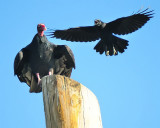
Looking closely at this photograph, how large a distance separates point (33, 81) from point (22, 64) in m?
0.30

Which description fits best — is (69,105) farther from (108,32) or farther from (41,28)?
(108,32)

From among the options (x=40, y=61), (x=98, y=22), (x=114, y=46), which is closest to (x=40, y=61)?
(x=40, y=61)

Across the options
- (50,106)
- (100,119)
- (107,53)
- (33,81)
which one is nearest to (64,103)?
(50,106)

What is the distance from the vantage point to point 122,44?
29.3ft

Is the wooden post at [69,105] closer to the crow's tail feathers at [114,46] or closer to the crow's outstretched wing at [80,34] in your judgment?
the crow's tail feathers at [114,46]

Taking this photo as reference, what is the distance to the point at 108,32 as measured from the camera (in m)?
9.17

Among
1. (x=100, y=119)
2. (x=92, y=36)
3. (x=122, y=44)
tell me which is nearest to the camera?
(x=100, y=119)

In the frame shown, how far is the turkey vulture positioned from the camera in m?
5.27

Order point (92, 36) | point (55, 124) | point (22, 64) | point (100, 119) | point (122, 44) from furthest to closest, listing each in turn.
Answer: point (92, 36)
point (122, 44)
point (22, 64)
point (100, 119)
point (55, 124)

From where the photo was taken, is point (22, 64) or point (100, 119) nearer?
point (100, 119)

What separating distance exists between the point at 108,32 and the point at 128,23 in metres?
0.58

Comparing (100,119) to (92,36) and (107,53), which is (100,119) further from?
(92,36)

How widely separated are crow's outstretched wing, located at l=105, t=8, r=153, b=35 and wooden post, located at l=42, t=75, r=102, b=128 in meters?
6.47

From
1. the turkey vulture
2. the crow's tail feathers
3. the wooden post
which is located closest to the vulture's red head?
the turkey vulture
